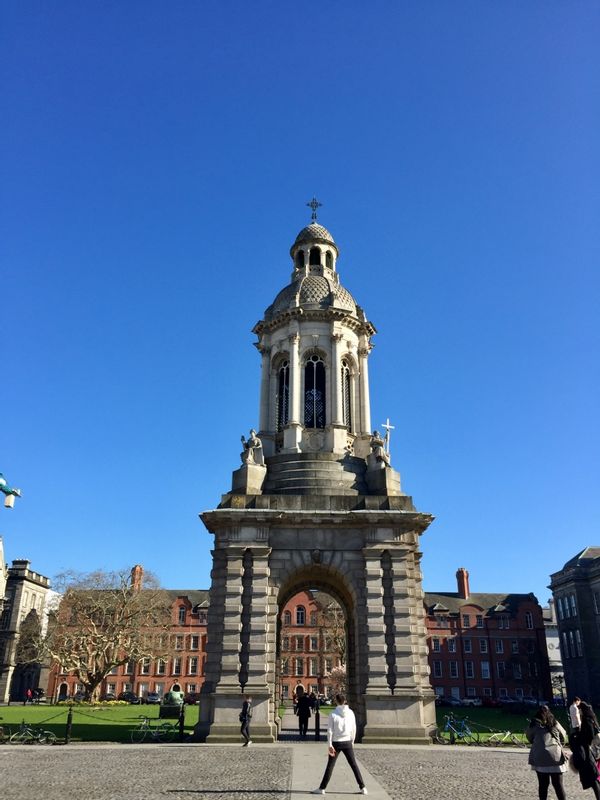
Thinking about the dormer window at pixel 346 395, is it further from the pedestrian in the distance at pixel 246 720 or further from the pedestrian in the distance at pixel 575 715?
the pedestrian in the distance at pixel 575 715

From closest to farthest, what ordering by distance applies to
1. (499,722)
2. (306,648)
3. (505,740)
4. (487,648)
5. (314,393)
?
(505,740) < (314,393) < (499,722) < (306,648) < (487,648)

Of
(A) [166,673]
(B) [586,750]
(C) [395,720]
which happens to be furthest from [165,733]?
(A) [166,673]

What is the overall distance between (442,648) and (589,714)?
74.8 m

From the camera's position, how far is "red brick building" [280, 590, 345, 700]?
7369cm

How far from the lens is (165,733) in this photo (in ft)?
79.6

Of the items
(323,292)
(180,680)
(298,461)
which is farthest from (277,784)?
(180,680)

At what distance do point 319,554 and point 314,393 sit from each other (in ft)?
30.9

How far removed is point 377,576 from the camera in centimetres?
2455

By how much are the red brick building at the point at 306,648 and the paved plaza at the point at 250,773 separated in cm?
5346

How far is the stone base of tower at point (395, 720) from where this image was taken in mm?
22250

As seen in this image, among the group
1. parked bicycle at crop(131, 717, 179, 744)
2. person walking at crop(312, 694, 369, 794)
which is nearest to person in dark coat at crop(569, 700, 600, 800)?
person walking at crop(312, 694, 369, 794)

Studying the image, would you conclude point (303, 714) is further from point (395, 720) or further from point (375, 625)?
point (375, 625)

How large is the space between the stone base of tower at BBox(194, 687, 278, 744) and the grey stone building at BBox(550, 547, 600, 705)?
191 ft

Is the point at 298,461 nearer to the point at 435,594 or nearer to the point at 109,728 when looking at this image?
the point at 109,728
